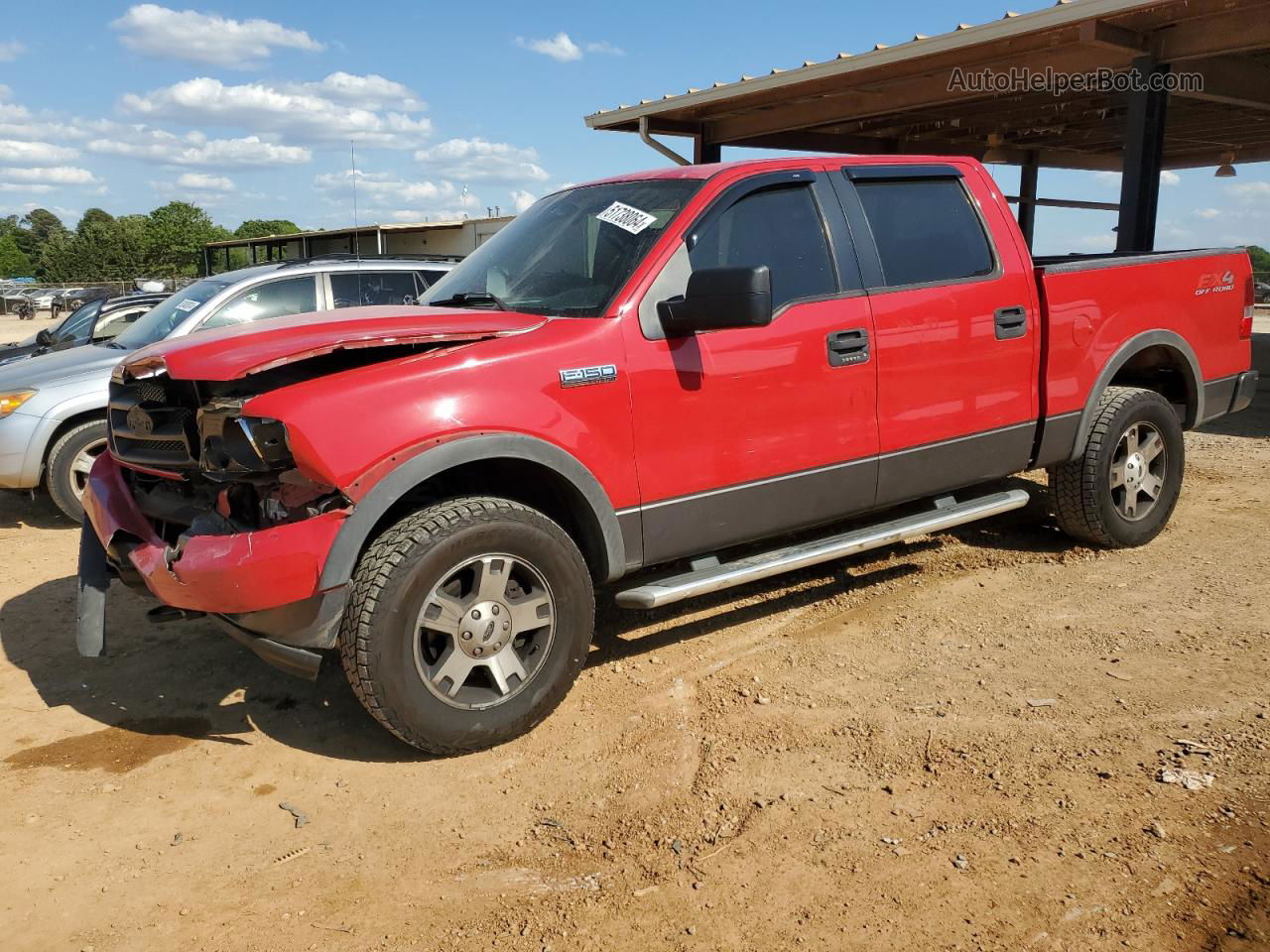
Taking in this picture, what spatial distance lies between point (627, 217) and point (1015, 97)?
32.1ft

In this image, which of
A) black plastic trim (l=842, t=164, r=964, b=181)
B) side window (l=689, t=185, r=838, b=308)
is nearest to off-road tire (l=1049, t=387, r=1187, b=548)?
black plastic trim (l=842, t=164, r=964, b=181)

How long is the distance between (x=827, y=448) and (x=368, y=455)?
77.7 inches

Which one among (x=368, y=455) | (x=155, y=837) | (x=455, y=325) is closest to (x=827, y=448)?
(x=455, y=325)

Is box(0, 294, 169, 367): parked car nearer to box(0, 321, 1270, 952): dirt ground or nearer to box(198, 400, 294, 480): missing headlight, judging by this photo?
box(0, 321, 1270, 952): dirt ground

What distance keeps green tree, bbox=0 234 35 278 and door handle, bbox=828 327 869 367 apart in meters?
106

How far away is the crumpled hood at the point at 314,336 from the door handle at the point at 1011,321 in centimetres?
227

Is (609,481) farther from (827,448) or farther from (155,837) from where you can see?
(155,837)

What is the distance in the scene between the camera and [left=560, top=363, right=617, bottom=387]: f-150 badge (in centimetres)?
354

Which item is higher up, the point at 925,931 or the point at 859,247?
the point at 859,247

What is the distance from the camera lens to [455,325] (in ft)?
11.6

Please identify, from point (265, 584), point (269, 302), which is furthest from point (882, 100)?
point (265, 584)

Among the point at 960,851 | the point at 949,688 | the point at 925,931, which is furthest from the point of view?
the point at 949,688

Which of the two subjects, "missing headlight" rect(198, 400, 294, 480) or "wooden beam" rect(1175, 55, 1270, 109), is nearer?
"missing headlight" rect(198, 400, 294, 480)

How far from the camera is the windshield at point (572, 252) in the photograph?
390 cm
